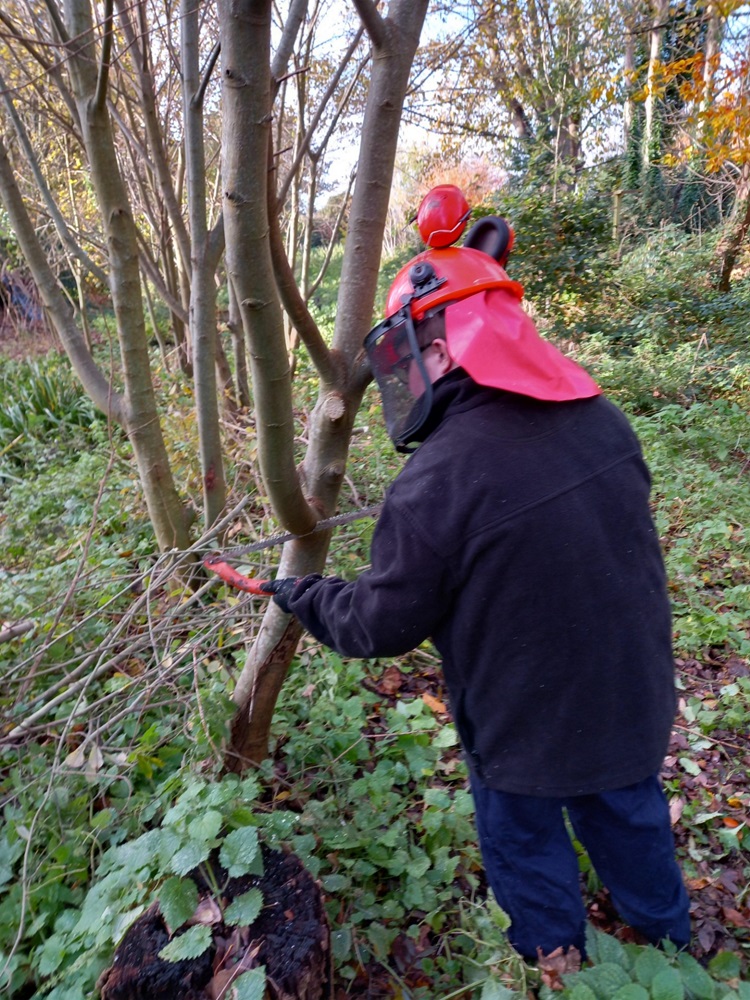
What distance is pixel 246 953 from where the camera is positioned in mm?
1516

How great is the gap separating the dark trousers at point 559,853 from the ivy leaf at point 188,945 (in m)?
0.76

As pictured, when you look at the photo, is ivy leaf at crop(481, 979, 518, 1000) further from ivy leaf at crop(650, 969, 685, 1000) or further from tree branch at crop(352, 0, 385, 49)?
tree branch at crop(352, 0, 385, 49)

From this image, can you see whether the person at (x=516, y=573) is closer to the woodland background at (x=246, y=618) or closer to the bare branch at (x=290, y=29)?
the woodland background at (x=246, y=618)

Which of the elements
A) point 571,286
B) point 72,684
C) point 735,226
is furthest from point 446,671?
point 735,226

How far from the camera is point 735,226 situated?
9.09 m

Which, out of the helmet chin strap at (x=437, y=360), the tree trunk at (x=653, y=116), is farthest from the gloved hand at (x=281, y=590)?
the tree trunk at (x=653, y=116)

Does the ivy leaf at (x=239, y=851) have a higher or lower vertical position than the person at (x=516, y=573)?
lower

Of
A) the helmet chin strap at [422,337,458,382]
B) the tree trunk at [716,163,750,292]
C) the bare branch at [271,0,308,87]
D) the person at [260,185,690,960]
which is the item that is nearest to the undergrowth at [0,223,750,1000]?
the person at [260,185,690,960]

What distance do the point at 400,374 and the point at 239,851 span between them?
1.31 metres

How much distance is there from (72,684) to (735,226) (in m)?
10.2

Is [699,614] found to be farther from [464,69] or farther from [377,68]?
[464,69]

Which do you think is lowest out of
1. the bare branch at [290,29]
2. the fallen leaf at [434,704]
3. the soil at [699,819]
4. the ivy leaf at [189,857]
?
the soil at [699,819]

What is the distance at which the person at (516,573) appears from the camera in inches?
55.7

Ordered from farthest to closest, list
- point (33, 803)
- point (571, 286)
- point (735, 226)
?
point (735, 226) → point (571, 286) → point (33, 803)
